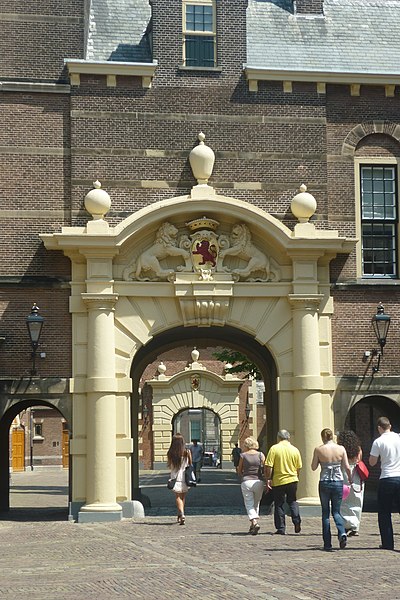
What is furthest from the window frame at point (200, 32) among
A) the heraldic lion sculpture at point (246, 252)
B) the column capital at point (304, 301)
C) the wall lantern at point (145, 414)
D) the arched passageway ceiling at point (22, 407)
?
the wall lantern at point (145, 414)

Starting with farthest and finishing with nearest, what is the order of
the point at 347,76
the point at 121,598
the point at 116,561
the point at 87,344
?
the point at 347,76 → the point at 87,344 → the point at 116,561 → the point at 121,598

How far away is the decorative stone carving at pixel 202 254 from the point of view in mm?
22109

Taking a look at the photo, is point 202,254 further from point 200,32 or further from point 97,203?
point 200,32

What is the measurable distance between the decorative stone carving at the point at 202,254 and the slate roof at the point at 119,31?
3.95 metres

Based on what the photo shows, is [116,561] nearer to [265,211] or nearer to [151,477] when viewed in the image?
[265,211]

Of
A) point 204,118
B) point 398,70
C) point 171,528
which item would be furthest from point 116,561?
point 398,70

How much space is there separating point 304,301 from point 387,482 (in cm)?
769

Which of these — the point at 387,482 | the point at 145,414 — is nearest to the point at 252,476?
the point at 387,482

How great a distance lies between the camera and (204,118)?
23.0 metres

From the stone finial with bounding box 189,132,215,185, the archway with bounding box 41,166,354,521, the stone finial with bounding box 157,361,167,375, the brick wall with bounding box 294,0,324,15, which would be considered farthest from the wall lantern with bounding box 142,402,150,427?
the stone finial with bounding box 189,132,215,185

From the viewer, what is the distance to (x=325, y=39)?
24.7 m

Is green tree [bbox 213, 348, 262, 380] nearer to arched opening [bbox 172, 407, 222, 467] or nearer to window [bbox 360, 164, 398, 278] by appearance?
window [bbox 360, 164, 398, 278]

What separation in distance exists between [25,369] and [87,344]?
4.29 ft

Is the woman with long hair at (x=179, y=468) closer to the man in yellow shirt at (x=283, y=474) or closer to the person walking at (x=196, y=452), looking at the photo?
the man in yellow shirt at (x=283, y=474)
